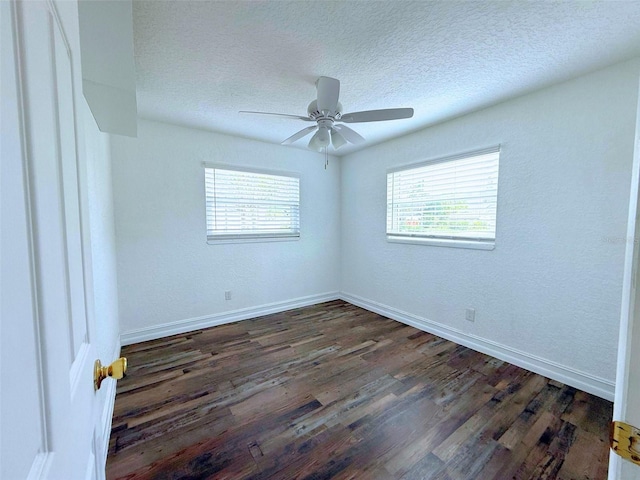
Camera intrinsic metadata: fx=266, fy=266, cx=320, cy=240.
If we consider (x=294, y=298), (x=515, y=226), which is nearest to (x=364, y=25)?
(x=515, y=226)

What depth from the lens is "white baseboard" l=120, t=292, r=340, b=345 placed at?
9.52 feet

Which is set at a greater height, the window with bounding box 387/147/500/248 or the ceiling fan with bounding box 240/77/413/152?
the ceiling fan with bounding box 240/77/413/152

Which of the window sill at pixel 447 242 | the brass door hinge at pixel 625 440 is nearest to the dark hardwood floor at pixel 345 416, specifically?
the window sill at pixel 447 242

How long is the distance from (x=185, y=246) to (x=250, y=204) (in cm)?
98

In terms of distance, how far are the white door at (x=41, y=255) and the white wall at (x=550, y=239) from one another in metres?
2.92

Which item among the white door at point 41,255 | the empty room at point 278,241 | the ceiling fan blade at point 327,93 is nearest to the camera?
the white door at point 41,255

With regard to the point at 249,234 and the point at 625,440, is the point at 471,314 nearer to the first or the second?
the point at 625,440

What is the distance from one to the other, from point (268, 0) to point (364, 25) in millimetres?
550

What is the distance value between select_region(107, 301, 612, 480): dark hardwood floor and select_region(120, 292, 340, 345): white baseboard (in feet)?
0.45

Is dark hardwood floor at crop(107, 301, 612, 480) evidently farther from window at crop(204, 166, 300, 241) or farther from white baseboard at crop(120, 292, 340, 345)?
window at crop(204, 166, 300, 241)

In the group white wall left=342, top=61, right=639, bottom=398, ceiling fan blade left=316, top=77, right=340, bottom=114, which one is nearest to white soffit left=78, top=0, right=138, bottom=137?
ceiling fan blade left=316, top=77, right=340, bottom=114

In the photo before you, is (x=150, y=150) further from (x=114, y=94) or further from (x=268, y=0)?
(x=268, y=0)

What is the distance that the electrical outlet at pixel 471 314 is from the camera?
2.76 metres

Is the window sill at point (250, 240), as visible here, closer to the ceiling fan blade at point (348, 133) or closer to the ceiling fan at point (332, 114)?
the ceiling fan at point (332, 114)
